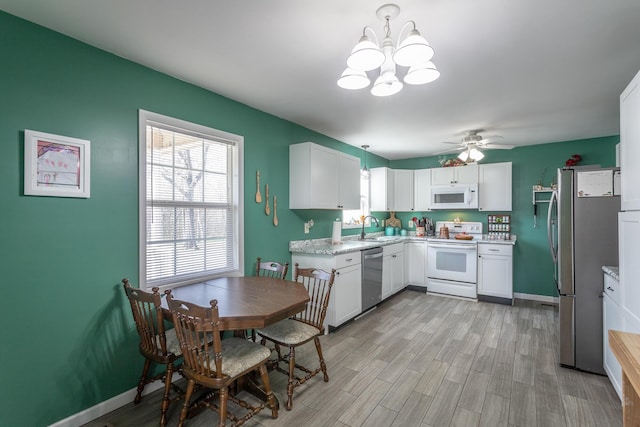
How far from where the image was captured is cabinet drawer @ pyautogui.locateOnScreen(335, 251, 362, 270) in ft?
11.4

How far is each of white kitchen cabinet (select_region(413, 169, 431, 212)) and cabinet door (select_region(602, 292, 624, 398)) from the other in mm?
3209

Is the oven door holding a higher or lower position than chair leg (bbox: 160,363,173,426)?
higher

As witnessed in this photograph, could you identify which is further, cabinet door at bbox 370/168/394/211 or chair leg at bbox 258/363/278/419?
cabinet door at bbox 370/168/394/211

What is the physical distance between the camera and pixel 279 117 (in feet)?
11.7

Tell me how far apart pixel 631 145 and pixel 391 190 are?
12.9 feet

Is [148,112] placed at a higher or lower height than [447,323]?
higher

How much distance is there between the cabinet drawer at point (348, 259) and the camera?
347cm

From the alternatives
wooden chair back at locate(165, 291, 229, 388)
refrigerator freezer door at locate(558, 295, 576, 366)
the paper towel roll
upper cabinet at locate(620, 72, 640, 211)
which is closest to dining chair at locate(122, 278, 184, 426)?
wooden chair back at locate(165, 291, 229, 388)

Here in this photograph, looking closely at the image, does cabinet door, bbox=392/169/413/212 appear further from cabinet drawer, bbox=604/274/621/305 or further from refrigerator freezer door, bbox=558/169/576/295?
cabinet drawer, bbox=604/274/621/305

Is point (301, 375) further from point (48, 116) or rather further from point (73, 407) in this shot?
point (48, 116)

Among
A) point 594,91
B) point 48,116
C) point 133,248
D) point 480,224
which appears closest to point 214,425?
point 133,248

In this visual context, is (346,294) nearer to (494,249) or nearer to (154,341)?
(154,341)

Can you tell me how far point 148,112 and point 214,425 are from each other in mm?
2288

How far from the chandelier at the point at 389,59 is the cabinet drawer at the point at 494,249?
375 centimetres
